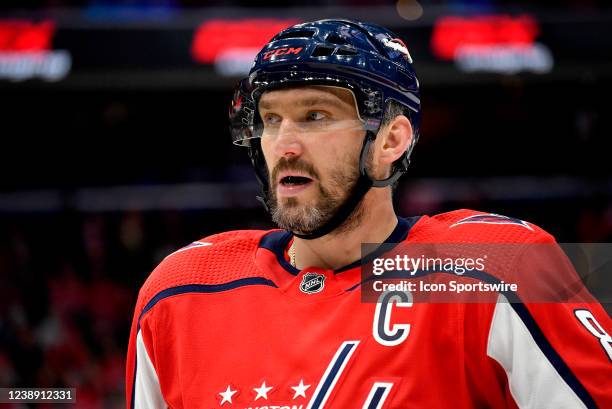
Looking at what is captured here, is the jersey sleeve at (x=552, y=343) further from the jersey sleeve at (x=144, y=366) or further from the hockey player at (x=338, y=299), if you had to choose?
the jersey sleeve at (x=144, y=366)

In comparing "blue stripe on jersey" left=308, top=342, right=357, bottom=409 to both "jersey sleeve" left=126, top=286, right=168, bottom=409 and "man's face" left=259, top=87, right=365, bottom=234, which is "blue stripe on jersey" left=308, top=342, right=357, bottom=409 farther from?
"jersey sleeve" left=126, top=286, right=168, bottom=409

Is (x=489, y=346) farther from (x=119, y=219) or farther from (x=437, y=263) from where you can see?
(x=119, y=219)

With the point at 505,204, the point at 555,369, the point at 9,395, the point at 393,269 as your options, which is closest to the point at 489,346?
the point at 555,369

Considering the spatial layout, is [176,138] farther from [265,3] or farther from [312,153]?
[312,153]

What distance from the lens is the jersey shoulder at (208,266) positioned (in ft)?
6.00

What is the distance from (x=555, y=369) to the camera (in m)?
1.48

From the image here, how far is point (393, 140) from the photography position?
1.86 meters

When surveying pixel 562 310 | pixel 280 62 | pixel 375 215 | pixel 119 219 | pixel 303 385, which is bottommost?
pixel 119 219

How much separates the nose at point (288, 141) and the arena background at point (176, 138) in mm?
3895

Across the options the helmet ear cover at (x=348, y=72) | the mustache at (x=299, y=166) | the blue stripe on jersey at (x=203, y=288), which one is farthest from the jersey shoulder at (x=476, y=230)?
the blue stripe on jersey at (x=203, y=288)

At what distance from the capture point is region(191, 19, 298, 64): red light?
19.2 feet

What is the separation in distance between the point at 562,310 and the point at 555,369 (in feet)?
0.35

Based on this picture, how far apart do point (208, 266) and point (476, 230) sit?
57 cm

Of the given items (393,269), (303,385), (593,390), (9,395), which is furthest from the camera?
(9,395)
